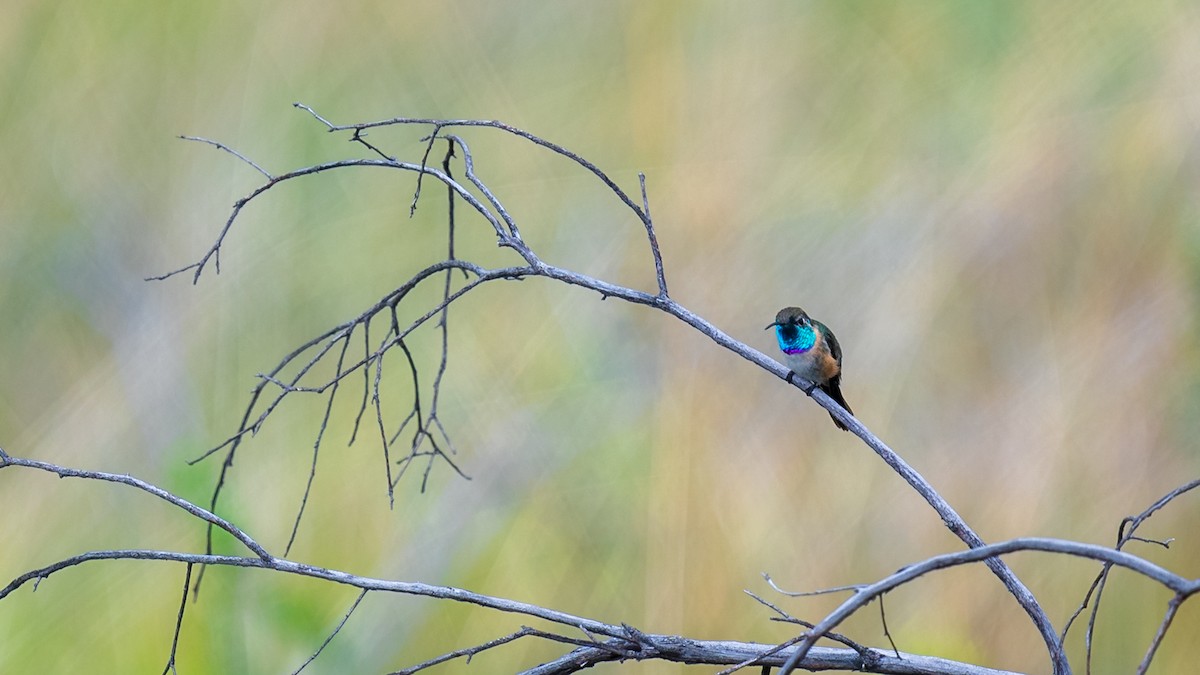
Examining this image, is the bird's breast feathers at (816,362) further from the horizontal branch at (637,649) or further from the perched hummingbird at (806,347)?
the horizontal branch at (637,649)

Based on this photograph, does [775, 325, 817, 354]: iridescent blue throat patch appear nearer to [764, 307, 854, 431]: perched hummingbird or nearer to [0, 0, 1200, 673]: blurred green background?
[764, 307, 854, 431]: perched hummingbird

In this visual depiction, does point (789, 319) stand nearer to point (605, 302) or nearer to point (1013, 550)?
point (605, 302)

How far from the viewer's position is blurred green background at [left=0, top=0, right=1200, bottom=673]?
5.02 feet

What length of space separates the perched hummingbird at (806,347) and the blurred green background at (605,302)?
0.31 metres

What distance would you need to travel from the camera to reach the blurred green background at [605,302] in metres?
1.53

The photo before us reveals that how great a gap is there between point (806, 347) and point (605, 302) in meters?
0.47

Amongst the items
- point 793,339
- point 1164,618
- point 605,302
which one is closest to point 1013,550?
point 1164,618

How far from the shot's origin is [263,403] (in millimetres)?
1822

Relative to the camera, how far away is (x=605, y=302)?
5.50 ft

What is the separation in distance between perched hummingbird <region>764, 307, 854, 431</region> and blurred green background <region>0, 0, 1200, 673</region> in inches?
12.0

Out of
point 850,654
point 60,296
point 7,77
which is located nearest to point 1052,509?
point 850,654

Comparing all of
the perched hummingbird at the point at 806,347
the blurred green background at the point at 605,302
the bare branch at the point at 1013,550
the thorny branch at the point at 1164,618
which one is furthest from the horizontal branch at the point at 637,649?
the blurred green background at the point at 605,302

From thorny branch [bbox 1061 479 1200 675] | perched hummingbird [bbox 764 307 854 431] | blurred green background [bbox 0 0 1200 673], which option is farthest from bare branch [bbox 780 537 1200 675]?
blurred green background [bbox 0 0 1200 673]

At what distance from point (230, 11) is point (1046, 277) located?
1.33 meters
